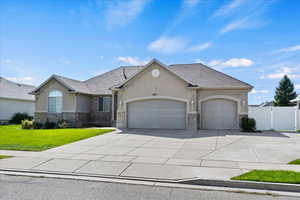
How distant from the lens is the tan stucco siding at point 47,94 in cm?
2019

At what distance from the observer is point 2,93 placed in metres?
25.2

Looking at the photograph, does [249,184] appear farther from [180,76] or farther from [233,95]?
[233,95]

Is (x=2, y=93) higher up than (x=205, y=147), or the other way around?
(x=2, y=93)

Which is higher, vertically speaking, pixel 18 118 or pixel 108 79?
pixel 108 79

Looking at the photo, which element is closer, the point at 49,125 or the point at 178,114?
the point at 178,114

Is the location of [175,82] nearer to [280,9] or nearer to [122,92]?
[122,92]

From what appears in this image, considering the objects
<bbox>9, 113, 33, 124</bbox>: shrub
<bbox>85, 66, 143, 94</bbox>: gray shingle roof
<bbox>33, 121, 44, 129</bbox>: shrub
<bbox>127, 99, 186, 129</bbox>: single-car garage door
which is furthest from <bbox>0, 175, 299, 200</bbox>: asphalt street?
<bbox>9, 113, 33, 124</bbox>: shrub

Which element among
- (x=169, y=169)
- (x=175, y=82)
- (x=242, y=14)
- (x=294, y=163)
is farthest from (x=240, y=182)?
(x=175, y=82)

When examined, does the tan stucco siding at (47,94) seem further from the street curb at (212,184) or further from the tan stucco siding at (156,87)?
the street curb at (212,184)

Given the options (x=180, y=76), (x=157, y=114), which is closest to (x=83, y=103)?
(x=157, y=114)

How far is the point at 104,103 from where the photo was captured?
21750 millimetres

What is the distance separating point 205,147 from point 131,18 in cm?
809

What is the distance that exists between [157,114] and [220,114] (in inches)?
198

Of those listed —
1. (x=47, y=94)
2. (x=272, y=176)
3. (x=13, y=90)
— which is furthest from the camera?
(x=13, y=90)
